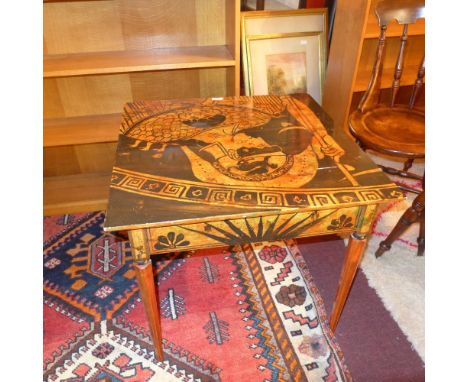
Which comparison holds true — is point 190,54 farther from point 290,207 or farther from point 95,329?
point 95,329

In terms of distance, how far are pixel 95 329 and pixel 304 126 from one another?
1.29 m

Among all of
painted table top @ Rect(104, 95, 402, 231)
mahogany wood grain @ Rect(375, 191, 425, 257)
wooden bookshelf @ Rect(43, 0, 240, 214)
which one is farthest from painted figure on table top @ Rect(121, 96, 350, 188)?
mahogany wood grain @ Rect(375, 191, 425, 257)

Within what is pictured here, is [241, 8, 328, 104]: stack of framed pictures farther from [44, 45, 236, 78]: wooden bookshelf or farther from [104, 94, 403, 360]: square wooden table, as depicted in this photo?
[104, 94, 403, 360]: square wooden table

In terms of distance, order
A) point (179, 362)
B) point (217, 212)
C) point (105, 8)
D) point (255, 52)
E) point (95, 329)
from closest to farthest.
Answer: point (217, 212)
point (179, 362)
point (95, 329)
point (105, 8)
point (255, 52)

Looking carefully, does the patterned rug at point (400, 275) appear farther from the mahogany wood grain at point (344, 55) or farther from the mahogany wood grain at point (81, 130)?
the mahogany wood grain at point (81, 130)

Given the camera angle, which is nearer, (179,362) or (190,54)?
(179,362)

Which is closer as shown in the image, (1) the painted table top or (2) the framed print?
(1) the painted table top

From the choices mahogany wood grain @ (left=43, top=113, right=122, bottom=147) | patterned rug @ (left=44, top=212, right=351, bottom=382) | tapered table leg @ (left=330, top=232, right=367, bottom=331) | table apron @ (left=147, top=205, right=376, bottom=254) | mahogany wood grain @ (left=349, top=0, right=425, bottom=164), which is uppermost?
mahogany wood grain @ (left=349, top=0, right=425, bottom=164)

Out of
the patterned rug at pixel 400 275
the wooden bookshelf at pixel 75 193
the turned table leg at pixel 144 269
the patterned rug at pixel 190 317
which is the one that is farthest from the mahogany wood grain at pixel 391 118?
the wooden bookshelf at pixel 75 193

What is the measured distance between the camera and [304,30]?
2.42 m

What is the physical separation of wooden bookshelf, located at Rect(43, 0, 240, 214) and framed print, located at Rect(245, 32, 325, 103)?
0.77ft

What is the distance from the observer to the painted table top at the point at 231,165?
1.13 meters

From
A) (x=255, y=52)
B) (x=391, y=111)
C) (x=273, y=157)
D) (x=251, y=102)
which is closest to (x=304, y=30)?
(x=255, y=52)

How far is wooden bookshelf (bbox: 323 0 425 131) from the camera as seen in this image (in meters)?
2.11
